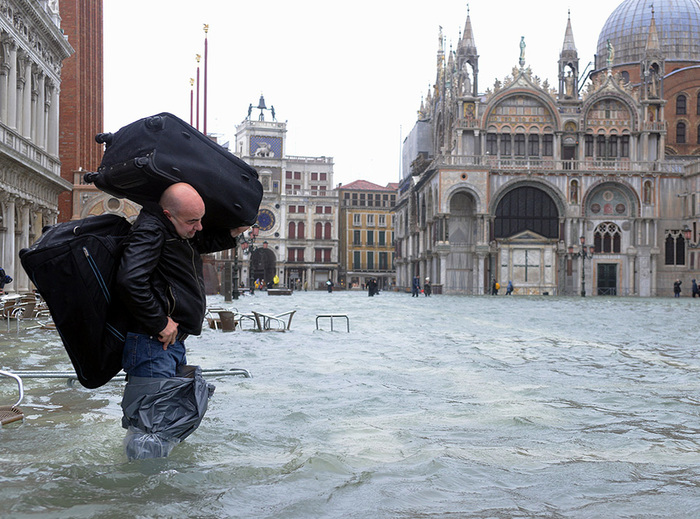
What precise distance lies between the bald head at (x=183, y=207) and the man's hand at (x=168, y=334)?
1.48 feet

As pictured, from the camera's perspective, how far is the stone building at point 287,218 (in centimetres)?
8412

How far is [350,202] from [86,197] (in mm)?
57992

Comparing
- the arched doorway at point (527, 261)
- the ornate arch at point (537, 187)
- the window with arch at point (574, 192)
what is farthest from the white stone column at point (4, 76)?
the window with arch at point (574, 192)

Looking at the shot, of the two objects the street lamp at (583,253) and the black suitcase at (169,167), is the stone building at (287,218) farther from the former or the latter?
the black suitcase at (169,167)

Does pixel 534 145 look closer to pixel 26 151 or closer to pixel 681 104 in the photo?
pixel 681 104

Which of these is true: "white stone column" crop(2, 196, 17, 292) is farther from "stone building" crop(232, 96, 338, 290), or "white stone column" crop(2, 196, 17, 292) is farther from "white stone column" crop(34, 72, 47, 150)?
"stone building" crop(232, 96, 338, 290)

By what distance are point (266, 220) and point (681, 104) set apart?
4358cm

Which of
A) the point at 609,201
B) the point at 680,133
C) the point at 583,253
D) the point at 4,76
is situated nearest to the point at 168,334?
the point at 4,76

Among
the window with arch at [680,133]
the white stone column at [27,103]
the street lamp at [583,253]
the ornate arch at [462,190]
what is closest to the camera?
the white stone column at [27,103]

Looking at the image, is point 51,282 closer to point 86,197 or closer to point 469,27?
point 86,197

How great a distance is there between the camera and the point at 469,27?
5575 cm

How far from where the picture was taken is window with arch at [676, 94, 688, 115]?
57.9 meters

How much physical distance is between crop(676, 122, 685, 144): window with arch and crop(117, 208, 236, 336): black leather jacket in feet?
198

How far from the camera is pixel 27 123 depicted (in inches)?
1045
